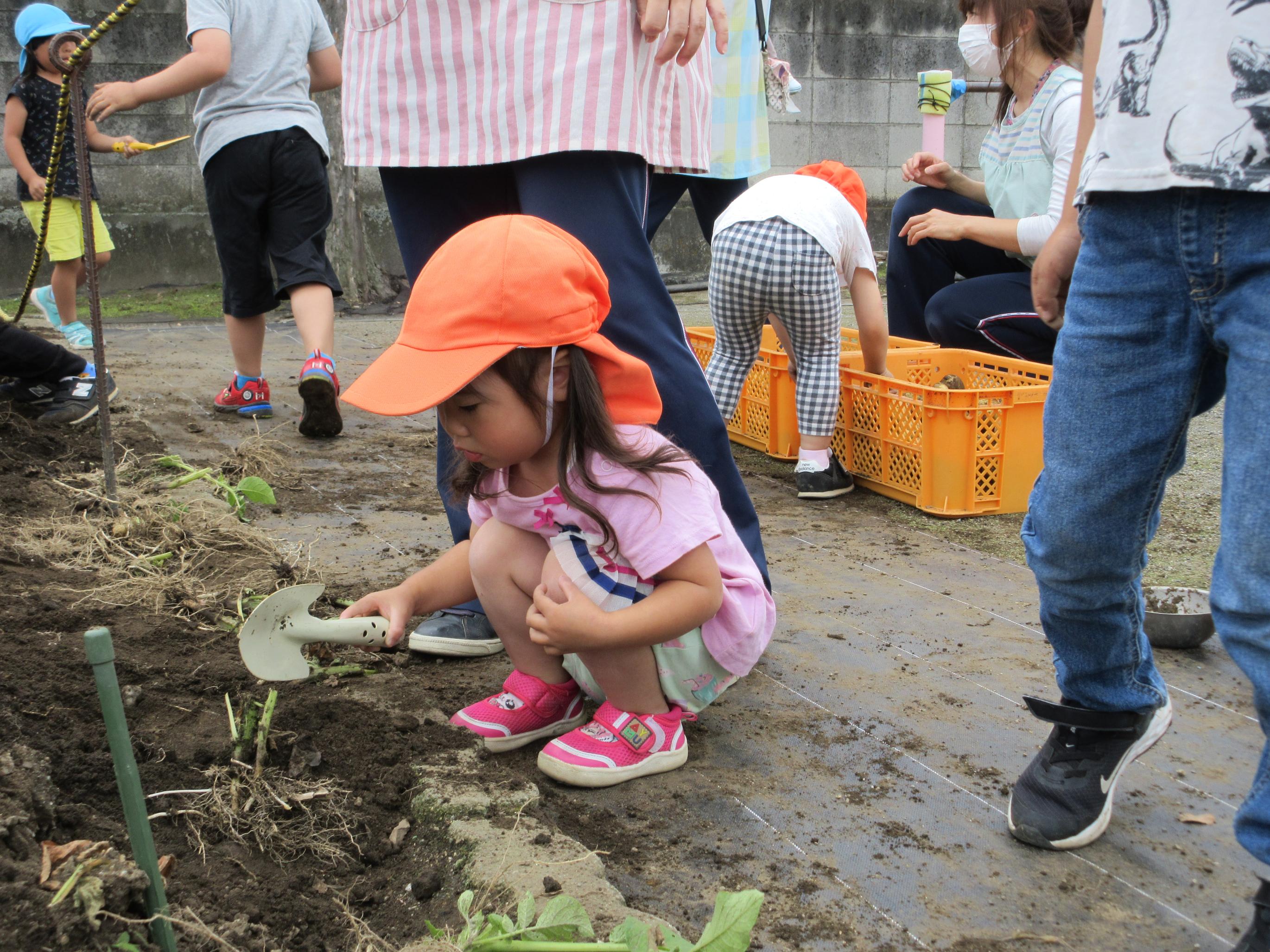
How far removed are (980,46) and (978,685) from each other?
2.40 metres

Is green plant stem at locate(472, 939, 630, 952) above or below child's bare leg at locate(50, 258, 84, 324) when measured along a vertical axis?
below

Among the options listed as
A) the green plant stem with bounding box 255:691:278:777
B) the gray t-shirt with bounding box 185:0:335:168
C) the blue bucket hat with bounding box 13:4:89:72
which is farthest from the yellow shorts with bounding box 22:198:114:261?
the green plant stem with bounding box 255:691:278:777

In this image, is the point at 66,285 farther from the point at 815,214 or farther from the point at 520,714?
the point at 520,714

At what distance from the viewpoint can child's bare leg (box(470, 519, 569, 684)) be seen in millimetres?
1706

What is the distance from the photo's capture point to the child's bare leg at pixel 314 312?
3.87m

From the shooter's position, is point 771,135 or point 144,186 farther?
point 771,135

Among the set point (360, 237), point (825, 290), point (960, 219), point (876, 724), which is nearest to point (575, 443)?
point (876, 724)

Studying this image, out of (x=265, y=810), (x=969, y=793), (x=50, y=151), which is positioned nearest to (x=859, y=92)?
(x=50, y=151)

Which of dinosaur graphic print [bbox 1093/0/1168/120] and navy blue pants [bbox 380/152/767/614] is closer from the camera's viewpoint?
dinosaur graphic print [bbox 1093/0/1168/120]

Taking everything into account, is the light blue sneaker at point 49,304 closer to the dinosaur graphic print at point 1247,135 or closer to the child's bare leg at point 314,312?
the child's bare leg at point 314,312

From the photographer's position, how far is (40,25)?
4.80 metres

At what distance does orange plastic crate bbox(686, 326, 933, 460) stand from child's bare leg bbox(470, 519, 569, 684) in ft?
6.26

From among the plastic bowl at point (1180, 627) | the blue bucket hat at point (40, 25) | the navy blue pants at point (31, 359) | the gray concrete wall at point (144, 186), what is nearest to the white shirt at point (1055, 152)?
the plastic bowl at point (1180, 627)

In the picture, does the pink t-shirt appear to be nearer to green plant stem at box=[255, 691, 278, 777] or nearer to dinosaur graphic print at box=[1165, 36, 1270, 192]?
green plant stem at box=[255, 691, 278, 777]
